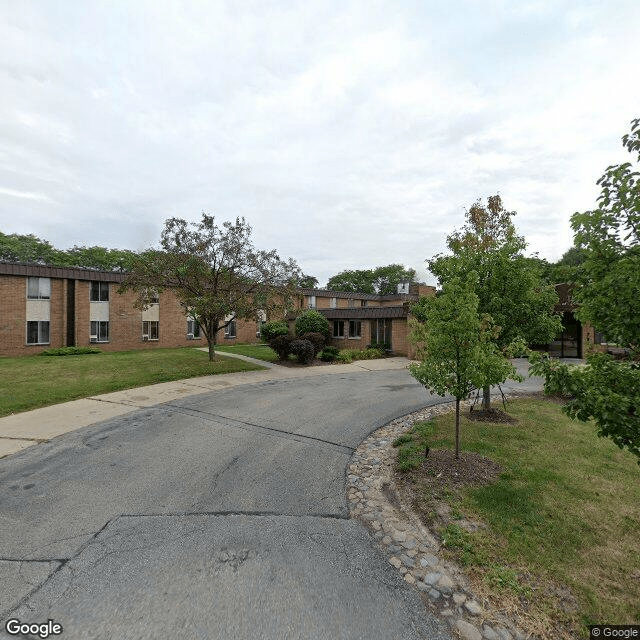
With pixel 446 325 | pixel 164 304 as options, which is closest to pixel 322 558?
pixel 446 325

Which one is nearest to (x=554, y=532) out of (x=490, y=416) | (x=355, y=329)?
(x=490, y=416)

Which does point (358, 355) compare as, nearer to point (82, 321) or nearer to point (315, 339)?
point (315, 339)

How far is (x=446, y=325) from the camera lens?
19.0ft

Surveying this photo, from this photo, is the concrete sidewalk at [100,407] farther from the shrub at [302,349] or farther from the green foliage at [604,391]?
the green foliage at [604,391]

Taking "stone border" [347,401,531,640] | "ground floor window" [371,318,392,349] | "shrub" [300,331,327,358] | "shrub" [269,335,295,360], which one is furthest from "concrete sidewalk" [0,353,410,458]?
"ground floor window" [371,318,392,349]

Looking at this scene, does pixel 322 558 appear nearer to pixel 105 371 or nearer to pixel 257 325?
pixel 105 371

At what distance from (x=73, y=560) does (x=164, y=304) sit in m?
26.5

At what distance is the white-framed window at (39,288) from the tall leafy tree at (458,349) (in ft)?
86.1

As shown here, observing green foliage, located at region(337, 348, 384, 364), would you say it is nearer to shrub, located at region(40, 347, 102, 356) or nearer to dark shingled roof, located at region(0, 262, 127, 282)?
shrub, located at region(40, 347, 102, 356)

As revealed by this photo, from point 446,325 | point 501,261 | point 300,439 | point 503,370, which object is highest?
point 501,261

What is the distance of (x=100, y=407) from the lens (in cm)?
957

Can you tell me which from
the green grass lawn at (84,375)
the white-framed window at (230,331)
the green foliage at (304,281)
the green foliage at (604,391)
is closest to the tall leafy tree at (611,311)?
the green foliage at (604,391)

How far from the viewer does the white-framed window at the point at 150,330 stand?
87.9ft

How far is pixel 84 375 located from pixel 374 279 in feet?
211
